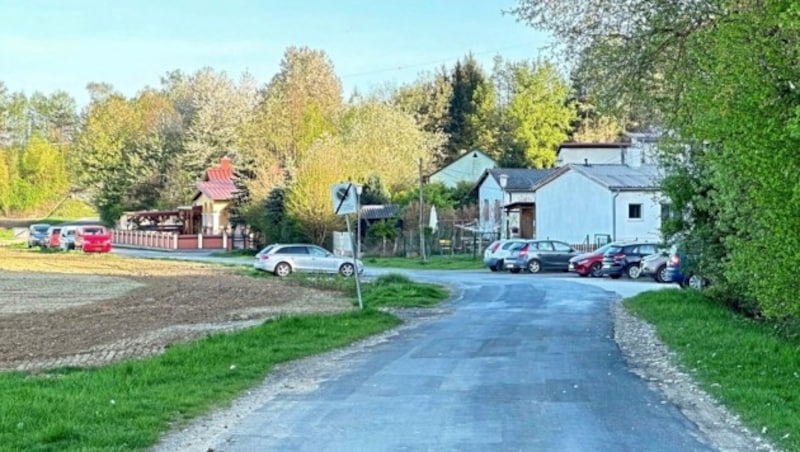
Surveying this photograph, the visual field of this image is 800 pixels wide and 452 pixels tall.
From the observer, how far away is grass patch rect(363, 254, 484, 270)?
52.2 m

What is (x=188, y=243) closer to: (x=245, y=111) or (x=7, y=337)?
(x=245, y=111)

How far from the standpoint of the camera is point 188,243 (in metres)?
80.2

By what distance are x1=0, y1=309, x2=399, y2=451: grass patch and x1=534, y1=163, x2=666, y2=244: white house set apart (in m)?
39.3

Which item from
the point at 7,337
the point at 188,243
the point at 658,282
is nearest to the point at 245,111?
A: the point at 188,243

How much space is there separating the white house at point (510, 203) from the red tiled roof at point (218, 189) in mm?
21925

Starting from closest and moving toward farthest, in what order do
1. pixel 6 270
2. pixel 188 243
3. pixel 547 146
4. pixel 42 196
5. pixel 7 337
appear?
pixel 7 337 < pixel 6 270 < pixel 188 243 < pixel 547 146 < pixel 42 196

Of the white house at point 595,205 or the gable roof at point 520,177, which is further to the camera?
the gable roof at point 520,177

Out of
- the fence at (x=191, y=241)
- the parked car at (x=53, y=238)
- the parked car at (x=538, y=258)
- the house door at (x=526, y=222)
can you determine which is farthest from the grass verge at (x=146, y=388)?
the parked car at (x=53, y=238)

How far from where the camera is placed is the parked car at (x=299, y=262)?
43.6 m

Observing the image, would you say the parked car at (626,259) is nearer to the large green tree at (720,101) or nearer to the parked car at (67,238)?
the large green tree at (720,101)

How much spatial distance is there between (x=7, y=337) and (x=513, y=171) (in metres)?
53.1

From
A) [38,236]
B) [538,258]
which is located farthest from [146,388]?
[38,236]

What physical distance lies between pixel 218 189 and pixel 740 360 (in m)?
73.3

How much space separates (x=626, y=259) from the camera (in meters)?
42.2
